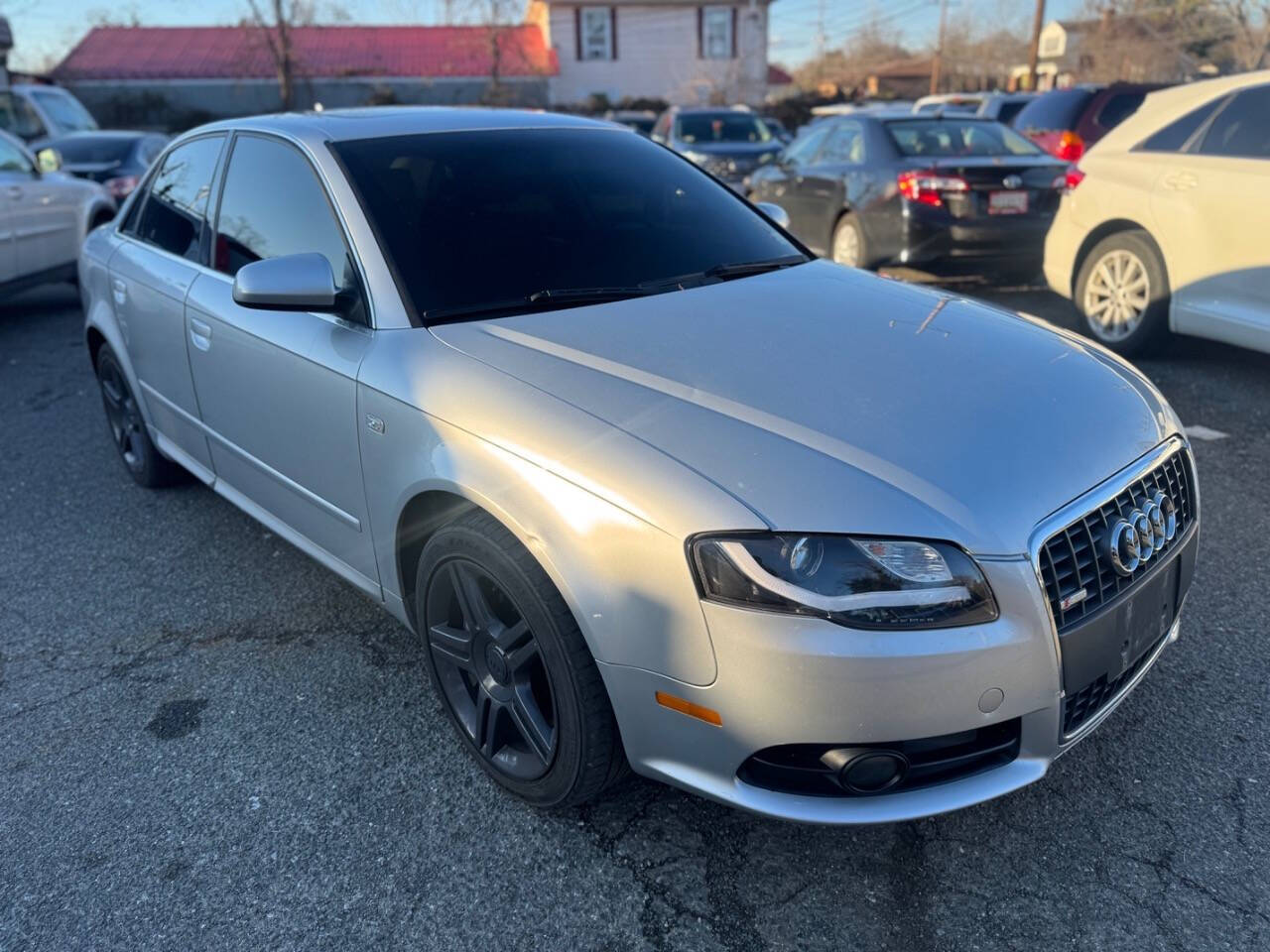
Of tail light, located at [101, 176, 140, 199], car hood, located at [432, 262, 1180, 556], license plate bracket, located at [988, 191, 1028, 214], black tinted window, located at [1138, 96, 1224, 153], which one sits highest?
black tinted window, located at [1138, 96, 1224, 153]

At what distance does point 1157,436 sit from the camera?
2.49 m

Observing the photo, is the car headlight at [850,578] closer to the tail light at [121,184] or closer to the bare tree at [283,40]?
the tail light at [121,184]

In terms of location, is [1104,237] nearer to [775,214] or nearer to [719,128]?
[775,214]

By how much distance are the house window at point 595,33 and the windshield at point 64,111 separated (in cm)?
2735

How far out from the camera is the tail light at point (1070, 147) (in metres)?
10.3

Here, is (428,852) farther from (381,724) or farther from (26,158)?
(26,158)

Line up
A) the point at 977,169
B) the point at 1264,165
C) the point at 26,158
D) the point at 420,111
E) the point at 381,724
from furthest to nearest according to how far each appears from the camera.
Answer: the point at 26,158 → the point at 977,169 → the point at 1264,165 → the point at 420,111 → the point at 381,724

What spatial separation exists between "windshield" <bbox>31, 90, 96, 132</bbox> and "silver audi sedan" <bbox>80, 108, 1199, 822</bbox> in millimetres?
12975

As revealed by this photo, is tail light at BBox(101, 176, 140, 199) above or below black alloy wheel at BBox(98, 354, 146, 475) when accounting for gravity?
above

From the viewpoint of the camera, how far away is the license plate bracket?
7562 millimetres

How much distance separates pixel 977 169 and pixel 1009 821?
6.27 m

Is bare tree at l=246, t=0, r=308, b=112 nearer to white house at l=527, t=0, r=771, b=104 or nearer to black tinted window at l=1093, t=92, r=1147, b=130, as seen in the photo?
white house at l=527, t=0, r=771, b=104

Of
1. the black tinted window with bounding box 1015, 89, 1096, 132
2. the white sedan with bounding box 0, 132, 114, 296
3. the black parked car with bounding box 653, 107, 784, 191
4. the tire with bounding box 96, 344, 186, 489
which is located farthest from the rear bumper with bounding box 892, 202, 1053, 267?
Result: the white sedan with bounding box 0, 132, 114, 296

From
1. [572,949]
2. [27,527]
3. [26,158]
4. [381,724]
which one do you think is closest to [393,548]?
[381,724]
